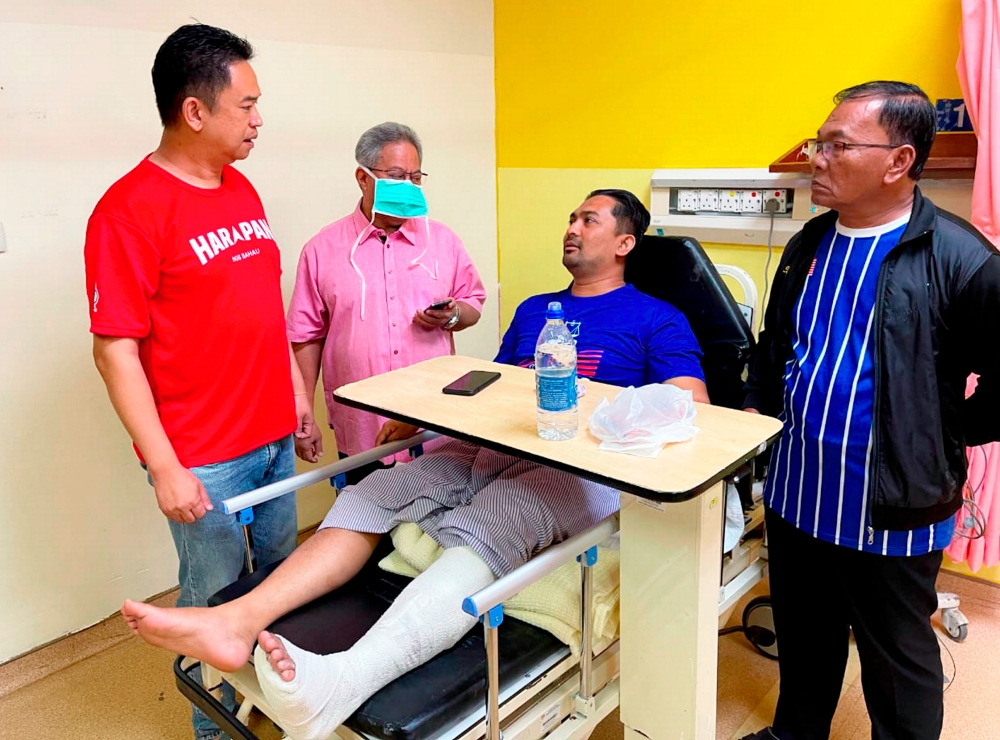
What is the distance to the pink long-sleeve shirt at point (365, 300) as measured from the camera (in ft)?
6.98

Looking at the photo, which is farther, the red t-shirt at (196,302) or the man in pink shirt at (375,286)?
the man in pink shirt at (375,286)

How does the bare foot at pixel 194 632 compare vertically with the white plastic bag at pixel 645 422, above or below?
below

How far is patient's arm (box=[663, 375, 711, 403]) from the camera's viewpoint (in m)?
1.85

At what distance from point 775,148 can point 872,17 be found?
0.48 metres

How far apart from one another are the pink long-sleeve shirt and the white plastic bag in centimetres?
93

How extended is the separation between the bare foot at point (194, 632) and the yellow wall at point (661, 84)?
215 cm

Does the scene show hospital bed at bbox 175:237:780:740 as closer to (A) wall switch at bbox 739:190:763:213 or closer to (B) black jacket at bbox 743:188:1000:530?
(B) black jacket at bbox 743:188:1000:530

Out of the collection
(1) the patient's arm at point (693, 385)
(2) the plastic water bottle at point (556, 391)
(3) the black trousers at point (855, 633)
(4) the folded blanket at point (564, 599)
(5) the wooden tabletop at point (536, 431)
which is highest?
(2) the plastic water bottle at point (556, 391)

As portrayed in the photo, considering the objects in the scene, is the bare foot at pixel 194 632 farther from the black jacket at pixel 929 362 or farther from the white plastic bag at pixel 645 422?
the black jacket at pixel 929 362

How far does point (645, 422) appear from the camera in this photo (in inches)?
50.7

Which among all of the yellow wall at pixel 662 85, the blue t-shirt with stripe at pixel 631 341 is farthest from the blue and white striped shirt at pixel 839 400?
the yellow wall at pixel 662 85

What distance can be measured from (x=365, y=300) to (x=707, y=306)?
3.11 ft

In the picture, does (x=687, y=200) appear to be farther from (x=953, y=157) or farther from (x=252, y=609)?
(x=252, y=609)

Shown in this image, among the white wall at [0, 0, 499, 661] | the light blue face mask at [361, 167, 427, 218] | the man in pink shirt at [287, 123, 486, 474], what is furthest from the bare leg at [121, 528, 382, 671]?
the white wall at [0, 0, 499, 661]
